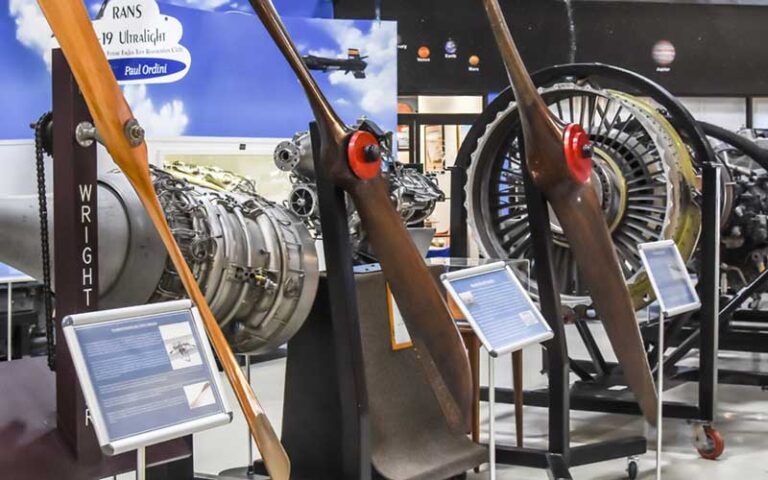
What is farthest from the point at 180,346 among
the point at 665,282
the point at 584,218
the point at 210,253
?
the point at 665,282

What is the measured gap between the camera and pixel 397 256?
3.42m

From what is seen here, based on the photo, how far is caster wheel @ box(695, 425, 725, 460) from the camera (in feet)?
17.7

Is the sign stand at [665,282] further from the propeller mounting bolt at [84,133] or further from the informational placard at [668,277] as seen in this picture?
the propeller mounting bolt at [84,133]

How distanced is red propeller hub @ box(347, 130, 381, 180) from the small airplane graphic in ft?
19.0

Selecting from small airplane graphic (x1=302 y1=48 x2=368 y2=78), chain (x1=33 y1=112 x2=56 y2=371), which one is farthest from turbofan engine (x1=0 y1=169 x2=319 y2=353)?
small airplane graphic (x1=302 y1=48 x2=368 y2=78)

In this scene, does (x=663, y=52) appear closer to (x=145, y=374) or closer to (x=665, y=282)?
(x=665, y=282)

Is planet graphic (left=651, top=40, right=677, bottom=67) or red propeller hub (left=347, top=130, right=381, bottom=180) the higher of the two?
planet graphic (left=651, top=40, right=677, bottom=67)

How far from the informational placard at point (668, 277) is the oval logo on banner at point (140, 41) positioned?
4893mm

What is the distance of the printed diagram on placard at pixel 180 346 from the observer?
216 centimetres

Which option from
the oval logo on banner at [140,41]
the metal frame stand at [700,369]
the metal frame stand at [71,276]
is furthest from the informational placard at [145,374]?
the oval logo on banner at [140,41]

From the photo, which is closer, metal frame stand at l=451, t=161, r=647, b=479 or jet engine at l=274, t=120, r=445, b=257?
jet engine at l=274, t=120, r=445, b=257

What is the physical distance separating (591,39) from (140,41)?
6.46 meters

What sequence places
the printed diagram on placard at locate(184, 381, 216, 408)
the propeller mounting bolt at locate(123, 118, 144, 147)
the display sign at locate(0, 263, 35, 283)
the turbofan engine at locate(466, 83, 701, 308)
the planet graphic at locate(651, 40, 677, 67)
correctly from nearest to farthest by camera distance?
A: the printed diagram on placard at locate(184, 381, 216, 408) < the propeller mounting bolt at locate(123, 118, 144, 147) < the turbofan engine at locate(466, 83, 701, 308) < the display sign at locate(0, 263, 35, 283) < the planet graphic at locate(651, 40, 677, 67)

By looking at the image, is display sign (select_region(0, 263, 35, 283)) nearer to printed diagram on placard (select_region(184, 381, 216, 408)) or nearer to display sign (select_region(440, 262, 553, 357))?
display sign (select_region(440, 262, 553, 357))
